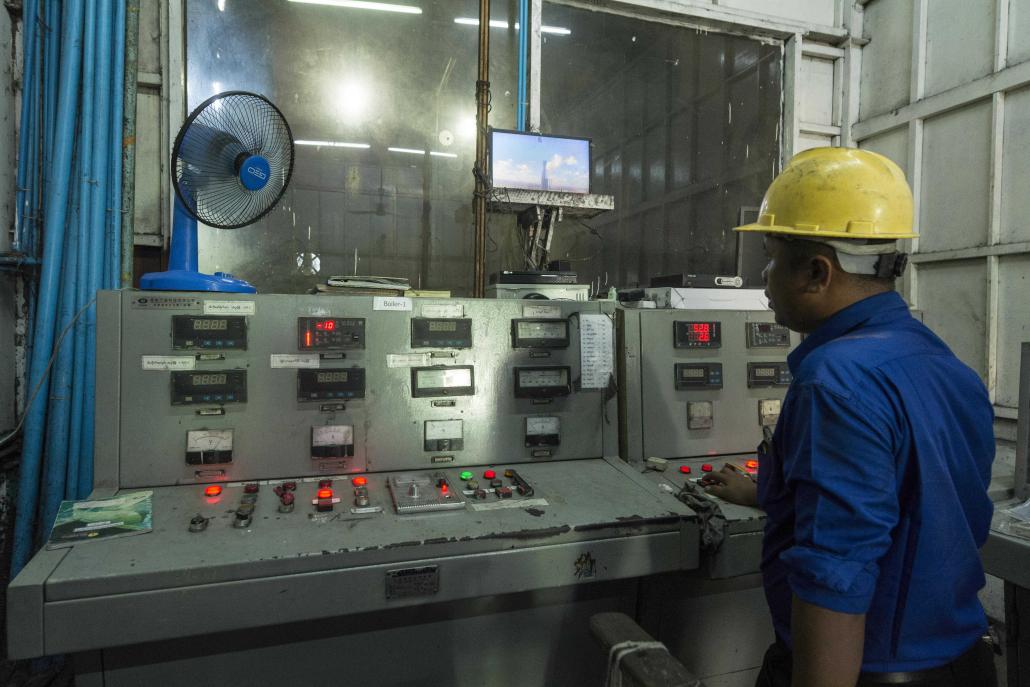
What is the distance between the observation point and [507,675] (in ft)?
4.85

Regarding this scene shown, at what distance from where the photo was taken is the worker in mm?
751

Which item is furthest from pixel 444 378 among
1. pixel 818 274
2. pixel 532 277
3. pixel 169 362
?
pixel 818 274

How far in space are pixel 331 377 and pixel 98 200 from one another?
115 centimetres

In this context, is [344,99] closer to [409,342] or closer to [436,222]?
[436,222]

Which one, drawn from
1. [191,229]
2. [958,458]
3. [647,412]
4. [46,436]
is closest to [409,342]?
[191,229]

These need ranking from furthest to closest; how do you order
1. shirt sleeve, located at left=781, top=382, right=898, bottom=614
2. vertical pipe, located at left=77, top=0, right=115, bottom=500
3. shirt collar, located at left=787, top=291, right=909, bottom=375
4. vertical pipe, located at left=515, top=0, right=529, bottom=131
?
vertical pipe, located at left=515, top=0, right=529, bottom=131, vertical pipe, located at left=77, top=0, right=115, bottom=500, shirt collar, located at left=787, top=291, right=909, bottom=375, shirt sleeve, located at left=781, top=382, right=898, bottom=614

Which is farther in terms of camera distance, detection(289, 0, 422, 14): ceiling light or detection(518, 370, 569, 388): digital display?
detection(289, 0, 422, 14): ceiling light

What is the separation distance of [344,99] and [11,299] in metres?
1.41

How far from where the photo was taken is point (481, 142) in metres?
2.45

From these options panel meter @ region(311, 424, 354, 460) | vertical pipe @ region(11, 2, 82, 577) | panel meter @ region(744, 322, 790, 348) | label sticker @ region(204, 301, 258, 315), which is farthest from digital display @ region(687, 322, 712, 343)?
vertical pipe @ region(11, 2, 82, 577)

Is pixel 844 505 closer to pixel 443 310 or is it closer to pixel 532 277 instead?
pixel 443 310

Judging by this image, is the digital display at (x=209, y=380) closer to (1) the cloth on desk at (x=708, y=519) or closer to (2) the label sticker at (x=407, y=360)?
(2) the label sticker at (x=407, y=360)

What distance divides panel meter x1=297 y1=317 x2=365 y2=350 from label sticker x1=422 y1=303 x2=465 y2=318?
17 centimetres

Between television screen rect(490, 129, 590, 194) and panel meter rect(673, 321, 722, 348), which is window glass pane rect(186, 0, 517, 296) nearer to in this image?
television screen rect(490, 129, 590, 194)
